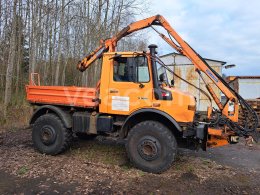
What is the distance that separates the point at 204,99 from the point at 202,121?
10.5 metres

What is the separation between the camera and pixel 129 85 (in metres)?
6.93

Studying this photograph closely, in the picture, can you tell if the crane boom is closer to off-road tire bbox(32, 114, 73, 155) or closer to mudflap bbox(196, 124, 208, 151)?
mudflap bbox(196, 124, 208, 151)

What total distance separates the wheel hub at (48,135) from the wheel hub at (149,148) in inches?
93.3

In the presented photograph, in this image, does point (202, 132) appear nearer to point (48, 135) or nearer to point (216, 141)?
point (216, 141)

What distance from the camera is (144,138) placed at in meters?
6.57

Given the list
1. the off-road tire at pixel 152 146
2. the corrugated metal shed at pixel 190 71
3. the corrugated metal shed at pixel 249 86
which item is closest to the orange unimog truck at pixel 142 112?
the off-road tire at pixel 152 146

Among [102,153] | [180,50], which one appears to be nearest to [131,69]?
[180,50]

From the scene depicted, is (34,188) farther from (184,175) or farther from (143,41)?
(143,41)

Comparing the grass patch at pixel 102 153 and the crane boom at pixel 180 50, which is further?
the grass patch at pixel 102 153

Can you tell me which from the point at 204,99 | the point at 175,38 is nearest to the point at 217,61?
the point at 204,99

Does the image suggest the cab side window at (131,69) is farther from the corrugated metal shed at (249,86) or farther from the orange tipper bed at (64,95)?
the corrugated metal shed at (249,86)

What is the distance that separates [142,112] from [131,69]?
1.02 metres

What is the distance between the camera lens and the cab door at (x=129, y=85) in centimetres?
679

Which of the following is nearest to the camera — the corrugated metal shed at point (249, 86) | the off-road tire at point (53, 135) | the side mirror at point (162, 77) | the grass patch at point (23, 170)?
the grass patch at point (23, 170)
